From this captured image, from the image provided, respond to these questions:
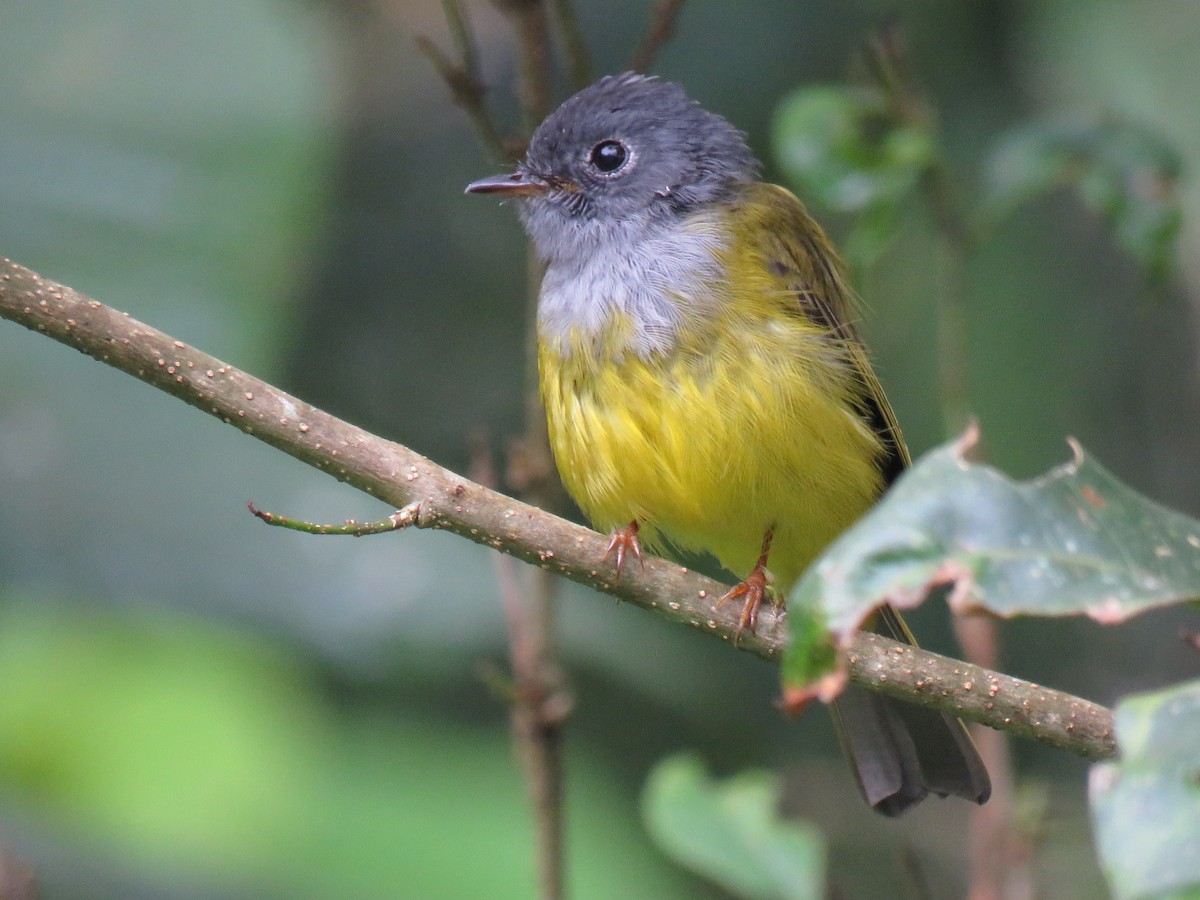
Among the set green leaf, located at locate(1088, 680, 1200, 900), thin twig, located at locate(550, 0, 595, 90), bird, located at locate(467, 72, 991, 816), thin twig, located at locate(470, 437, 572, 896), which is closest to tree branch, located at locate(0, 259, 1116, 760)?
bird, located at locate(467, 72, 991, 816)

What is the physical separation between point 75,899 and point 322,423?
77.7 inches

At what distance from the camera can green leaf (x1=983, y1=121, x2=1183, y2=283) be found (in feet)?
11.8

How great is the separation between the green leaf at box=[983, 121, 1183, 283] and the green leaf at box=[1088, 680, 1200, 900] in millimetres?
2423

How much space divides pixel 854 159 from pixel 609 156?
0.64 m

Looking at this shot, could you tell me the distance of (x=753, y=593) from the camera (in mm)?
2730

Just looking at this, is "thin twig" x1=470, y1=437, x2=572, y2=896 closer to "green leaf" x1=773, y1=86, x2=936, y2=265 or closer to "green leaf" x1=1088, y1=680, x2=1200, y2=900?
"green leaf" x1=773, y1=86, x2=936, y2=265

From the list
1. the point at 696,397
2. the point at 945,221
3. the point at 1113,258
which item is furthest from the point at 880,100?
the point at 1113,258

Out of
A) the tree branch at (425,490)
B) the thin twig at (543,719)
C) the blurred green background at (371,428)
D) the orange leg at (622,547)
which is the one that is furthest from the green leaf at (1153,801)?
the blurred green background at (371,428)

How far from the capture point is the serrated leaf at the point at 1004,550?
4.86 ft

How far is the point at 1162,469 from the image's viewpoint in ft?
16.4

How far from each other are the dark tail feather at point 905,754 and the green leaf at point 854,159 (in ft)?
3.89

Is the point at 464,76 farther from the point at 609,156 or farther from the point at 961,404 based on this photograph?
the point at 961,404

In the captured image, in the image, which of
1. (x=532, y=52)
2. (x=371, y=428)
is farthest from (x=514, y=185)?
(x=371, y=428)

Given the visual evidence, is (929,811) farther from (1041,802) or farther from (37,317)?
(37,317)
